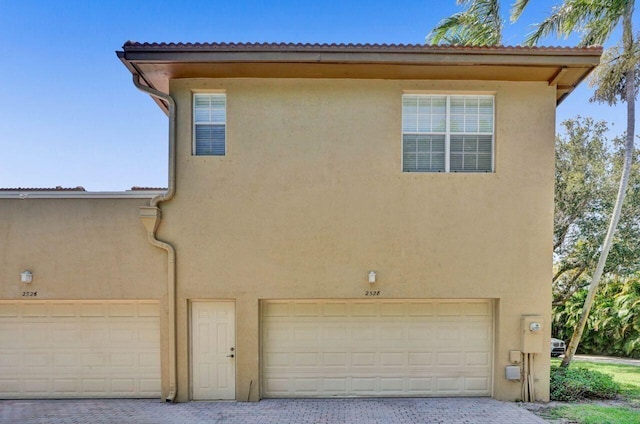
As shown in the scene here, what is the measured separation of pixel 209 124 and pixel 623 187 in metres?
10.3

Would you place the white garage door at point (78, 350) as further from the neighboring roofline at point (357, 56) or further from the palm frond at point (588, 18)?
the palm frond at point (588, 18)

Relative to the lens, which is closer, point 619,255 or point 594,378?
point 594,378

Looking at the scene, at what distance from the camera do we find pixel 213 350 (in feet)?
24.3

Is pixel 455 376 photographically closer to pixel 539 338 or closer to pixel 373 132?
pixel 539 338

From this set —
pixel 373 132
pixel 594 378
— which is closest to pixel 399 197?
pixel 373 132

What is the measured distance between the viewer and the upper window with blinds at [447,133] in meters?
7.56

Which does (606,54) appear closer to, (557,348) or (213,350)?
(557,348)

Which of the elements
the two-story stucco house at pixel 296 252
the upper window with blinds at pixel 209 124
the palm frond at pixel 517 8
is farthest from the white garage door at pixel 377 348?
the palm frond at pixel 517 8

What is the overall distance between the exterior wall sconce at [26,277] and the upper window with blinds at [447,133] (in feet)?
27.5

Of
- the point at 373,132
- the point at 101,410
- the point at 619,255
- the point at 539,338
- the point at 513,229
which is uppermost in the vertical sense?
the point at 373,132

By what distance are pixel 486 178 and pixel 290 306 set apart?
16.9ft

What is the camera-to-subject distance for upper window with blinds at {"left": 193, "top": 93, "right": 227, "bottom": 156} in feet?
24.7

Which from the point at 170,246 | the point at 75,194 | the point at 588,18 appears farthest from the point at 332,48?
the point at 588,18

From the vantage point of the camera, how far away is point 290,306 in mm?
7598
